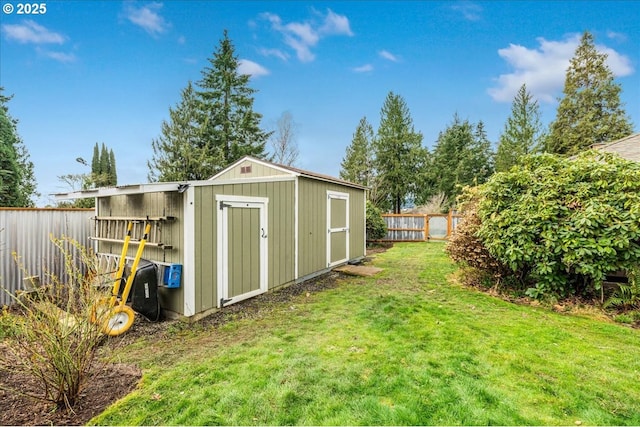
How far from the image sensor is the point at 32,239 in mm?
5219

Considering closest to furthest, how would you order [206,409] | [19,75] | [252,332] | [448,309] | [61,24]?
1. [206,409]
2. [252,332]
3. [448,309]
4. [61,24]
5. [19,75]

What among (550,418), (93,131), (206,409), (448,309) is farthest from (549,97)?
(93,131)

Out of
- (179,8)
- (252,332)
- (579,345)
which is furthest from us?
(179,8)

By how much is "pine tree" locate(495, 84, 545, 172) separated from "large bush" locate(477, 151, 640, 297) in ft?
59.8

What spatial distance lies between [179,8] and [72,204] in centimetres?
1116

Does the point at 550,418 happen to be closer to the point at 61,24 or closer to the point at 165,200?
the point at 165,200

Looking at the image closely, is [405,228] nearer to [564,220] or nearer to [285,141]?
[564,220]

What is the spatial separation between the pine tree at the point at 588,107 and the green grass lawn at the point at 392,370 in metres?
20.8

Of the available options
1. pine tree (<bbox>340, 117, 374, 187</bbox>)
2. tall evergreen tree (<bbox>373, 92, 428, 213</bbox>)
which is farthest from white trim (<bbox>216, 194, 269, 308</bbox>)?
pine tree (<bbox>340, 117, 374, 187</bbox>)

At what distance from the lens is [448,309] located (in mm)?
4551

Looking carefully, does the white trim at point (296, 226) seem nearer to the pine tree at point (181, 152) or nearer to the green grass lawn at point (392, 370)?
the green grass lawn at point (392, 370)

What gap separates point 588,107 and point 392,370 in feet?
82.4

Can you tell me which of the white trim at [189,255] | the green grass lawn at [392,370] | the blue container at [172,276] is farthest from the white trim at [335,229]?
the blue container at [172,276]

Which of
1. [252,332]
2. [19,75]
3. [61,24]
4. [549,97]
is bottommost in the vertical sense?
[252,332]
